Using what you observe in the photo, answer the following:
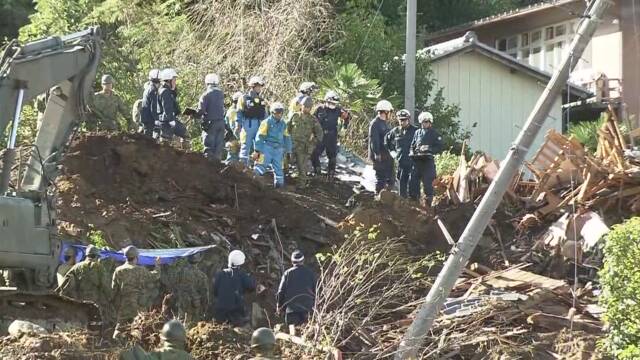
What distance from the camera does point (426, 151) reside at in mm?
22766

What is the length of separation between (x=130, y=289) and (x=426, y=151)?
7.77 meters

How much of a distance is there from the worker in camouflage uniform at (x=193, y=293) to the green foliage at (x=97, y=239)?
1.69 m

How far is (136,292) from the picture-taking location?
1661cm

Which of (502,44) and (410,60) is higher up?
(502,44)

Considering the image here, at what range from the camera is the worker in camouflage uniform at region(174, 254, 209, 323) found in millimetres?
17719

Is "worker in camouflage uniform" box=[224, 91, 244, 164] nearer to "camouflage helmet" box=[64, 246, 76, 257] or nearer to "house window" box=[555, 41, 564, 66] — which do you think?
"camouflage helmet" box=[64, 246, 76, 257]

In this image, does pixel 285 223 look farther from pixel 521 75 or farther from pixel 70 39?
pixel 521 75

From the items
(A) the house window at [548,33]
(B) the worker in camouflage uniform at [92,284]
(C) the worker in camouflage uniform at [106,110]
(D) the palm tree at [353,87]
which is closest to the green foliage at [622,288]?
(B) the worker in camouflage uniform at [92,284]

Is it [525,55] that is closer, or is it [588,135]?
[588,135]

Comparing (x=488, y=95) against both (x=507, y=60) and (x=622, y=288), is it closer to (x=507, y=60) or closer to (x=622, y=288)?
(x=507, y=60)

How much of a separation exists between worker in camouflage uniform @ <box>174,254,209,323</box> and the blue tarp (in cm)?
27

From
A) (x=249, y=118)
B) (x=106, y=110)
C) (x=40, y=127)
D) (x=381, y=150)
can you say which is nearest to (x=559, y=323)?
(x=381, y=150)

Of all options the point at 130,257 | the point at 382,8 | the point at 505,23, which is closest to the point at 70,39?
the point at 130,257

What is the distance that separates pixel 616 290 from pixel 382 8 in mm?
25113
